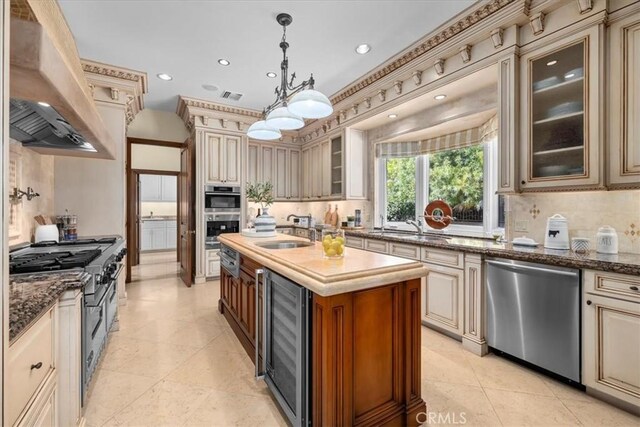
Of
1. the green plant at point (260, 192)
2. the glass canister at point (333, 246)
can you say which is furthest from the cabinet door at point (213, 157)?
the glass canister at point (333, 246)

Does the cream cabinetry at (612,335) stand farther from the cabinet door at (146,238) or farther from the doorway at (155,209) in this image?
the cabinet door at (146,238)

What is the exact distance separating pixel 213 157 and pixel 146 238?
4.38 meters

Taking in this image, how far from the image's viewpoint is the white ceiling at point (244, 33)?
2.51 metres

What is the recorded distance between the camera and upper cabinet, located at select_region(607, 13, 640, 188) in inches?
76.5

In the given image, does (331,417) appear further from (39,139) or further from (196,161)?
(196,161)

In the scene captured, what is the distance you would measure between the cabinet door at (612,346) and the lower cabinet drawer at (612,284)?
1.6 inches

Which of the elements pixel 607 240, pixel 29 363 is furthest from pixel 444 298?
pixel 29 363

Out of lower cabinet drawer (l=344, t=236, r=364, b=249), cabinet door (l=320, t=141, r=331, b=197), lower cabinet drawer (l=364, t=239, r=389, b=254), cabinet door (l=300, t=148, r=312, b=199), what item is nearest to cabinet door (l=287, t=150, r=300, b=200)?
cabinet door (l=300, t=148, r=312, b=199)

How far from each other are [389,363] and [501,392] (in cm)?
105

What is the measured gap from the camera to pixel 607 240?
2.08 m

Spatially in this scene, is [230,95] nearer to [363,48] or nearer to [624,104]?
[363,48]

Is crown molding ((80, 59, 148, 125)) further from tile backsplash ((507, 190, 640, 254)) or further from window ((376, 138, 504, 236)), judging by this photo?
tile backsplash ((507, 190, 640, 254))

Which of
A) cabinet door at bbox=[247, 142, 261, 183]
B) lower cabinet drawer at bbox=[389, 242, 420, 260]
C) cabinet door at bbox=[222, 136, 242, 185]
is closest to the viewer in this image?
lower cabinet drawer at bbox=[389, 242, 420, 260]

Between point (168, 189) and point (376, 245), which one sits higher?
point (168, 189)
